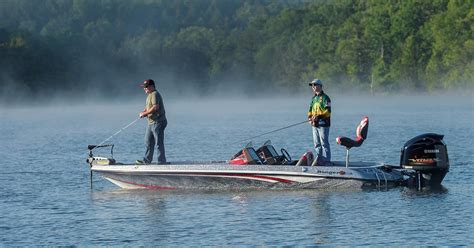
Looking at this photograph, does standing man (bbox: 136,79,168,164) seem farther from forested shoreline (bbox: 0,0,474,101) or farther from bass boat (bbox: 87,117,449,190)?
forested shoreline (bbox: 0,0,474,101)

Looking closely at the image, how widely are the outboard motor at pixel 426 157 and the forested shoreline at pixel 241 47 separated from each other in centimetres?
7683

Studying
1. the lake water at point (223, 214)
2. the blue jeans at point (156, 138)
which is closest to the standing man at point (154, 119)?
the blue jeans at point (156, 138)

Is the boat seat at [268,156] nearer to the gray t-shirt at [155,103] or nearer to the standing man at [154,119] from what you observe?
the standing man at [154,119]

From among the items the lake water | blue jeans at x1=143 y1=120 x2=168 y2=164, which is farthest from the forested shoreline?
blue jeans at x1=143 y1=120 x2=168 y2=164

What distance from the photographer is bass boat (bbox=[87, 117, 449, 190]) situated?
21922 millimetres

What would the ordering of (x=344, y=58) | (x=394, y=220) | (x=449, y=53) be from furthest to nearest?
(x=344, y=58) < (x=449, y=53) < (x=394, y=220)

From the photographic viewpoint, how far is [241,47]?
13938cm

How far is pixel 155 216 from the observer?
65.8 ft

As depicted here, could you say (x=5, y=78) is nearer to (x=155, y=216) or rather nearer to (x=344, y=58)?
(x=344, y=58)

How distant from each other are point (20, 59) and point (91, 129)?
64.7 meters

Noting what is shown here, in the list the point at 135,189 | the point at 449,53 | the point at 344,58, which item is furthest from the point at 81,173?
the point at 344,58

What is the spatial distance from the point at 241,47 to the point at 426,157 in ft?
387

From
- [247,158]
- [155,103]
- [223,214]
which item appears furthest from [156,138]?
[223,214]

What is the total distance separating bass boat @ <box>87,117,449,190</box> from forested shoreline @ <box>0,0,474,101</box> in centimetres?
7683
